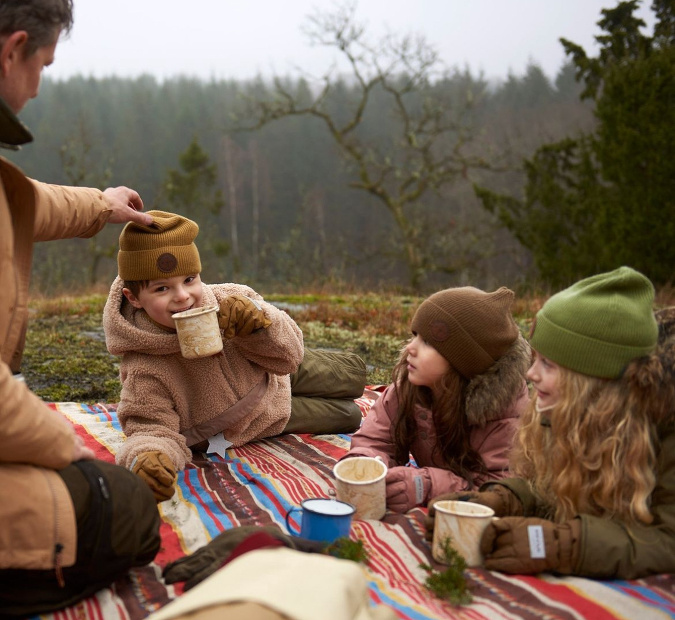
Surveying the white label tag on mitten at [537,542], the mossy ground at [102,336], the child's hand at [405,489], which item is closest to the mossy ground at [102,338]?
the mossy ground at [102,336]

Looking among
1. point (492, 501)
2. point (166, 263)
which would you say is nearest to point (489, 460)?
point (492, 501)

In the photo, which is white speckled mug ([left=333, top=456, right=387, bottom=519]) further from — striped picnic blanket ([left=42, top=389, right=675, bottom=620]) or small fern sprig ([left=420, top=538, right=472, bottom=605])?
small fern sprig ([left=420, top=538, right=472, bottom=605])

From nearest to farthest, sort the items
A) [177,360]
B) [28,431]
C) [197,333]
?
[28,431], [197,333], [177,360]

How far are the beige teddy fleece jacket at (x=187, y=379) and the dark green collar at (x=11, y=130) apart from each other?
1.33 meters

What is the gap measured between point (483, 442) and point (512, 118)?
138ft

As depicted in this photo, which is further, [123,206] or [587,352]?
[123,206]

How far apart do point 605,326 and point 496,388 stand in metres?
0.73

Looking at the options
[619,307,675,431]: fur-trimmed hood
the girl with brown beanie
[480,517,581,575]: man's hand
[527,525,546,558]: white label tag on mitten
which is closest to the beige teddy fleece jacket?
the girl with brown beanie

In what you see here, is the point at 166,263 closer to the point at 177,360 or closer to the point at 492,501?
the point at 177,360

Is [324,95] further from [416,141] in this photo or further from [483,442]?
[483,442]

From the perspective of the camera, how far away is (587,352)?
2277mm

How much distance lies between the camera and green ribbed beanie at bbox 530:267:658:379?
7.31 ft

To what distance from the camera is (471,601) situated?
6.93ft

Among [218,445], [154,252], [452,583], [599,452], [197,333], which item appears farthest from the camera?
[218,445]
